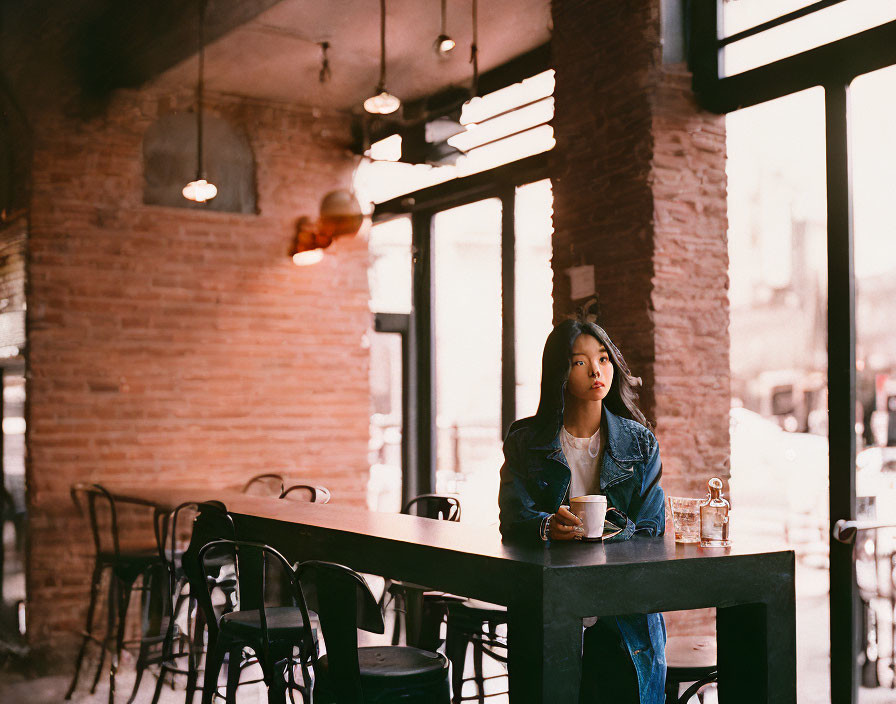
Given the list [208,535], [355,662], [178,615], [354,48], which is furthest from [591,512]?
[354,48]

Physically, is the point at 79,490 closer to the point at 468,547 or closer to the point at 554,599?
the point at 468,547

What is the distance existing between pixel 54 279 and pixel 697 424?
400cm

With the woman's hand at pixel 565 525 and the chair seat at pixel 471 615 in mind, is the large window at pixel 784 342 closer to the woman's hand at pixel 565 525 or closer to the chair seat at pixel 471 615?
the chair seat at pixel 471 615

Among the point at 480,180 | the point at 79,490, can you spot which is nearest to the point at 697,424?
the point at 480,180

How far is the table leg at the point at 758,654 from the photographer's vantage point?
2.37 m

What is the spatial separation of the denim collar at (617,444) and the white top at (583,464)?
0.05 metres

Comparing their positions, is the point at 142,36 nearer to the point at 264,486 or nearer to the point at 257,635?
the point at 264,486

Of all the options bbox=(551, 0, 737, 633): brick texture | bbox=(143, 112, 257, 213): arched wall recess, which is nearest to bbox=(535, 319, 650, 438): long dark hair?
bbox=(551, 0, 737, 633): brick texture

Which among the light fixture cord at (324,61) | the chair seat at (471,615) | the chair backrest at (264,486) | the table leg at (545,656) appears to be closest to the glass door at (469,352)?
the chair backrest at (264,486)

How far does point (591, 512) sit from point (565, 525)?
0.07 metres

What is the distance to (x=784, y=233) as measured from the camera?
4320mm

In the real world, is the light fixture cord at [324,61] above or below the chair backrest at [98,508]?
above

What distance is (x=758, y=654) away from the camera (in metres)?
2.38

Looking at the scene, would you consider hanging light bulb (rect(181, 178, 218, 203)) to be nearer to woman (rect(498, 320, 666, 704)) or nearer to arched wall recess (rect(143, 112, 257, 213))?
arched wall recess (rect(143, 112, 257, 213))
